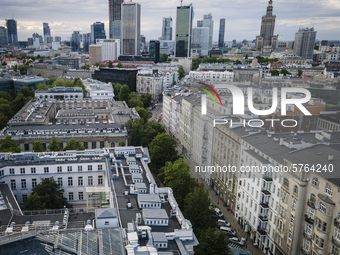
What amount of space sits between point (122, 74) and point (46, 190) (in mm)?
84653

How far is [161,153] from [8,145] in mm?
20307

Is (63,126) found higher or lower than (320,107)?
lower

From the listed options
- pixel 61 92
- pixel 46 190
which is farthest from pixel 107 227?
pixel 61 92

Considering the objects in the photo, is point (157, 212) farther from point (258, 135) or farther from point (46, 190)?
point (258, 135)

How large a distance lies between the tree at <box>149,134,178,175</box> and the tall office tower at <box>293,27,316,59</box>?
147190 millimetres

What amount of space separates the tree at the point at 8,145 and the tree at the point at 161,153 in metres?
17.7

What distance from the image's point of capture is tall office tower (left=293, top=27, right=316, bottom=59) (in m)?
170

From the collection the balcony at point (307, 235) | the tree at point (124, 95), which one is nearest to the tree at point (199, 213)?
the balcony at point (307, 235)

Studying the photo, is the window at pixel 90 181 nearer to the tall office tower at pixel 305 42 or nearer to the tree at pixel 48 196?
the tree at pixel 48 196

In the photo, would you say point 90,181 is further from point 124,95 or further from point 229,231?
point 124,95

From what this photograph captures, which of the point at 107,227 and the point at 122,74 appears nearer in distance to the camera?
the point at 107,227

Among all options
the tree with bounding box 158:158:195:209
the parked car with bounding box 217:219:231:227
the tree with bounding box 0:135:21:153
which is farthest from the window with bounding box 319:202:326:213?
the tree with bounding box 0:135:21:153

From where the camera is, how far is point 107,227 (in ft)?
73.3

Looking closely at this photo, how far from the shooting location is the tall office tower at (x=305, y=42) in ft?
557
